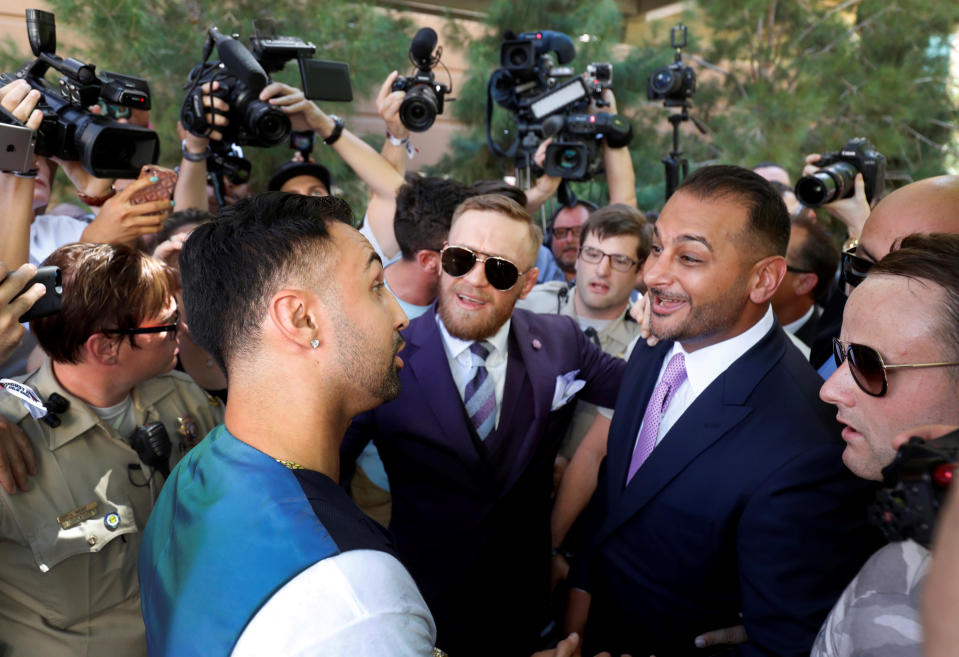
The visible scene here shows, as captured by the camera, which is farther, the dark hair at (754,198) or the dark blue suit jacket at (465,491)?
the dark blue suit jacket at (465,491)

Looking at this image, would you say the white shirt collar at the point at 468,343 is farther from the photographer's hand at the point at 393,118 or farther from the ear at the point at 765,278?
the photographer's hand at the point at 393,118

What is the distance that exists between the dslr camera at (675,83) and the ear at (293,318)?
3.93m

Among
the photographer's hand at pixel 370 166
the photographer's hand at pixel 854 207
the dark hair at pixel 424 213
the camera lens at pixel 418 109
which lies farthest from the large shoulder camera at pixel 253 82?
the photographer's hand at pixel 854 207

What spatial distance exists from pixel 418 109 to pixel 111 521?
2.69 m

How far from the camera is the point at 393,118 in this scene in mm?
3961

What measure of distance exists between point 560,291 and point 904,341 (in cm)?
264

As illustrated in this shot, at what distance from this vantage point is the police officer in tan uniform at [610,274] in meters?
3.67

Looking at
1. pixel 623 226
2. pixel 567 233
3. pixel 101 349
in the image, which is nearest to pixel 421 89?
pixel 623 226

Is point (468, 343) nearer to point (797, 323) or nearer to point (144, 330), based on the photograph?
point (144, 330)

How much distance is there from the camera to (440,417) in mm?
2383

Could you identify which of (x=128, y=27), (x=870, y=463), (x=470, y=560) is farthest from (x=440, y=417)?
(x=128, y=27)

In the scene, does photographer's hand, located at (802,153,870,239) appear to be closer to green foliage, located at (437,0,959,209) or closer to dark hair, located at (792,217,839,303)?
dark hair, located at (792,217,839,303)

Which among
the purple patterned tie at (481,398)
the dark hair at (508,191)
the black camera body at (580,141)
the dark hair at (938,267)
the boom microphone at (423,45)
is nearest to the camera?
the dark hair at (938,267)

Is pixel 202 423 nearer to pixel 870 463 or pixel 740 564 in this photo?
pixel 740 564
